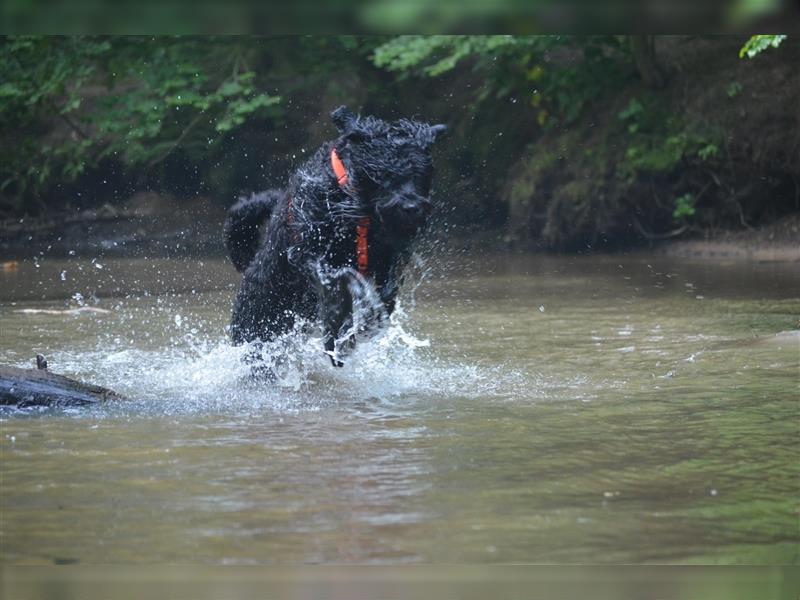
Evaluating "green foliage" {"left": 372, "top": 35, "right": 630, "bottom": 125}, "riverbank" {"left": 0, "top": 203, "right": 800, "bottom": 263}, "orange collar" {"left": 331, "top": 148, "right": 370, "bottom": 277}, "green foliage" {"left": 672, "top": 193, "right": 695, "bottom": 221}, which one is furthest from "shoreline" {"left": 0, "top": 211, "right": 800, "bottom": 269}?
"orange collar" {"left": 331, "top": 148, "right": 370, "bottom": 277}

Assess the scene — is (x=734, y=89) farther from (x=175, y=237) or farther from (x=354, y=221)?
(x=354, y=221)

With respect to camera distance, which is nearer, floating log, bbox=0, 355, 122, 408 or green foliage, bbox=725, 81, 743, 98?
floating log, bbox=0, 355, 122, 408

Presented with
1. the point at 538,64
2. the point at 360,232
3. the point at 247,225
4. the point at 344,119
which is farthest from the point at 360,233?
the point at 538,64

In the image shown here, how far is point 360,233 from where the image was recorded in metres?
6.39

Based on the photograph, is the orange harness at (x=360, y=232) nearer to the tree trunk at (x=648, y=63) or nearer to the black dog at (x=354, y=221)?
the black dog at (x=354, y=221)

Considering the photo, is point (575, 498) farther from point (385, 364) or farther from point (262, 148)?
point (262, 148)

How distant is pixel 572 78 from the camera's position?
16.1m

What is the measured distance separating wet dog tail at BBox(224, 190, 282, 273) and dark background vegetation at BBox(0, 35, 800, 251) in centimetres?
778

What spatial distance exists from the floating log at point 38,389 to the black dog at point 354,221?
1427 millimetres

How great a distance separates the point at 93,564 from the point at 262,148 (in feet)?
50.9

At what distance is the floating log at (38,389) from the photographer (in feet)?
18.9

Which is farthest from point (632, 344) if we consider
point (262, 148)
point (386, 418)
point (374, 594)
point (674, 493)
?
point (262, 148)

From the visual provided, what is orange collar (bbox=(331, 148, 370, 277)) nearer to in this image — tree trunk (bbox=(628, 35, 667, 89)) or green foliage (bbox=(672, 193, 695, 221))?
green foliage (bbox=(672, 193, 695, 221))

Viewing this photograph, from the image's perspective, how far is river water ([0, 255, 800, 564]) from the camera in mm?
3668
